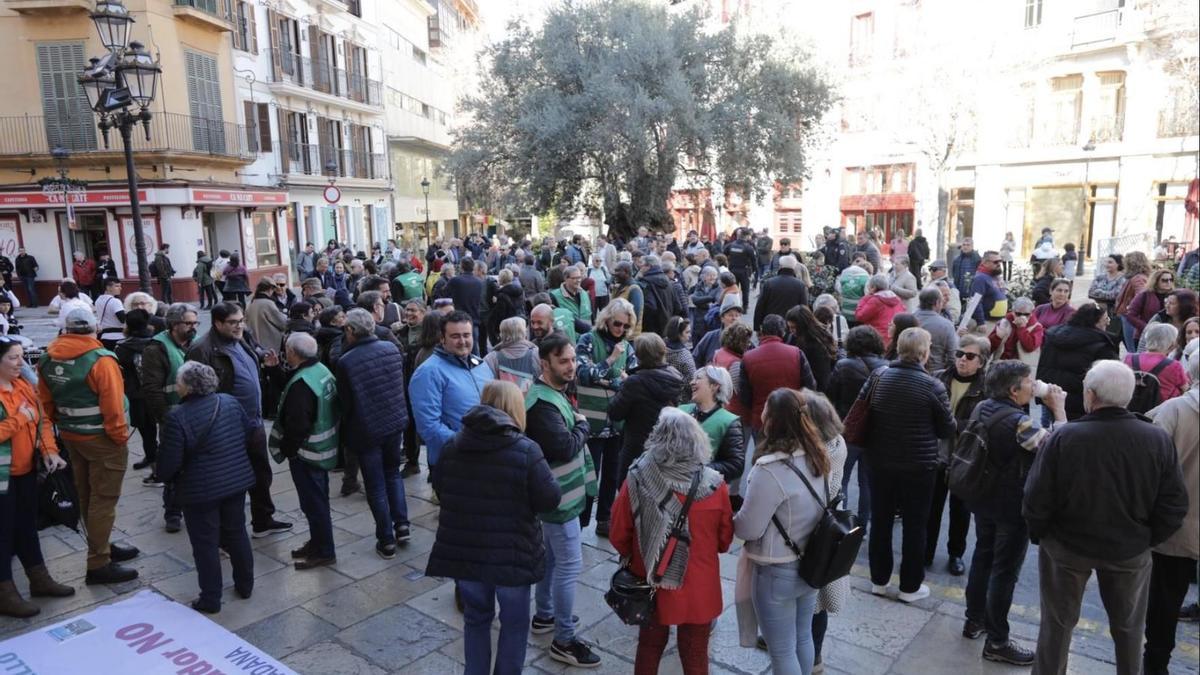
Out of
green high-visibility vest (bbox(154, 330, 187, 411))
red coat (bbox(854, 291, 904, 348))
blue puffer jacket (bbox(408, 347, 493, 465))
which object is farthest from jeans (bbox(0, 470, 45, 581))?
red coat (bbox(854, 291, 904, 348))

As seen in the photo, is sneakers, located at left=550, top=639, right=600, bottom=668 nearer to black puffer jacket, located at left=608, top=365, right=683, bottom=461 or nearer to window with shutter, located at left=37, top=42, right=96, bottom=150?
black puffer jacket, located at left=608, top=365, right=683, bottom=461

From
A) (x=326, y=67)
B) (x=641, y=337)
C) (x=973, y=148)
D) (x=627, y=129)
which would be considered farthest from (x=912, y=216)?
(x=641, y=337)

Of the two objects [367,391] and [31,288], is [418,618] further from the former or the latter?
[31,288]

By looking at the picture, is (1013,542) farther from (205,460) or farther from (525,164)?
(525,164)

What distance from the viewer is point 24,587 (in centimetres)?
506

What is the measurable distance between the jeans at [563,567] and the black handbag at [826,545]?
3.82 ft

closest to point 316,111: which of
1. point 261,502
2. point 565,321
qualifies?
point 565,321

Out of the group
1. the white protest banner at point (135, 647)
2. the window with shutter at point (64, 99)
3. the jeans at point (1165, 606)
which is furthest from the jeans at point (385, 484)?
the window with shutter at point (64, 99)

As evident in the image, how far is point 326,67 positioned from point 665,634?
1190 inches

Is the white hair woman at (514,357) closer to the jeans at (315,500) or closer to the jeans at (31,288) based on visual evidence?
the jeans at (315,500)

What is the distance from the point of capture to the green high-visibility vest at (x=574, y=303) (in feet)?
28.0

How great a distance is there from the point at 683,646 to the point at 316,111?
29283 millimetres

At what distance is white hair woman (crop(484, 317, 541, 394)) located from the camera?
205 inches

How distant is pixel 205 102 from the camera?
23.2 metres
